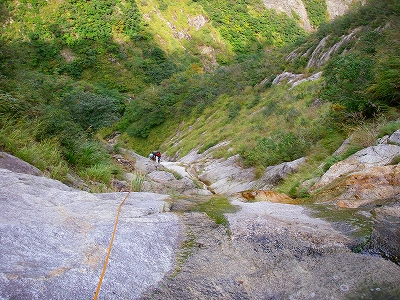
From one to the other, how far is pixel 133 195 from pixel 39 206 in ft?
3.88

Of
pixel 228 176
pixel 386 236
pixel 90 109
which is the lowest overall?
pixel 228 176

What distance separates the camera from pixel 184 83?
44375 millimetres

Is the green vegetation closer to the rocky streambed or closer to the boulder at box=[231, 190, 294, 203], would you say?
the boulder at box=[231, 190, 294, 203]

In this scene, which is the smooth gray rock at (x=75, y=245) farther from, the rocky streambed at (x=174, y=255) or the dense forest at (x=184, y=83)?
the dense forest at (x=184, y=83)

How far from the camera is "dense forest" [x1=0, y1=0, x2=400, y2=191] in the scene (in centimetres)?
671

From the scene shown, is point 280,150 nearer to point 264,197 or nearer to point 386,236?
point 264,197

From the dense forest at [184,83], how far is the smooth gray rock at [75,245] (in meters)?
2.20

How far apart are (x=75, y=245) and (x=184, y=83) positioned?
43.6m

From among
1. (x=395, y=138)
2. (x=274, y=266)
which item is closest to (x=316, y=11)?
(x=395, y=138)

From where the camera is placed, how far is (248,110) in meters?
25.6

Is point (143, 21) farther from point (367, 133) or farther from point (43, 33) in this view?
point (367, 133)

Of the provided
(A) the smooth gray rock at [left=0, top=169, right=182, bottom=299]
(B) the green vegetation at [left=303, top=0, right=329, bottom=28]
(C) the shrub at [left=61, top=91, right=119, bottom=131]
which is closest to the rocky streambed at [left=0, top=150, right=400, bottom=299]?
(A) the smooth gray rock at [left=0, top=169, right=182, bottom=299]

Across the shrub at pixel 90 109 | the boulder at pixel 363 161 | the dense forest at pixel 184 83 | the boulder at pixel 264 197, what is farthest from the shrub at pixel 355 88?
the shrub at pixel 90 109

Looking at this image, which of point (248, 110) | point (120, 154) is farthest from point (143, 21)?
point (120, 154)
